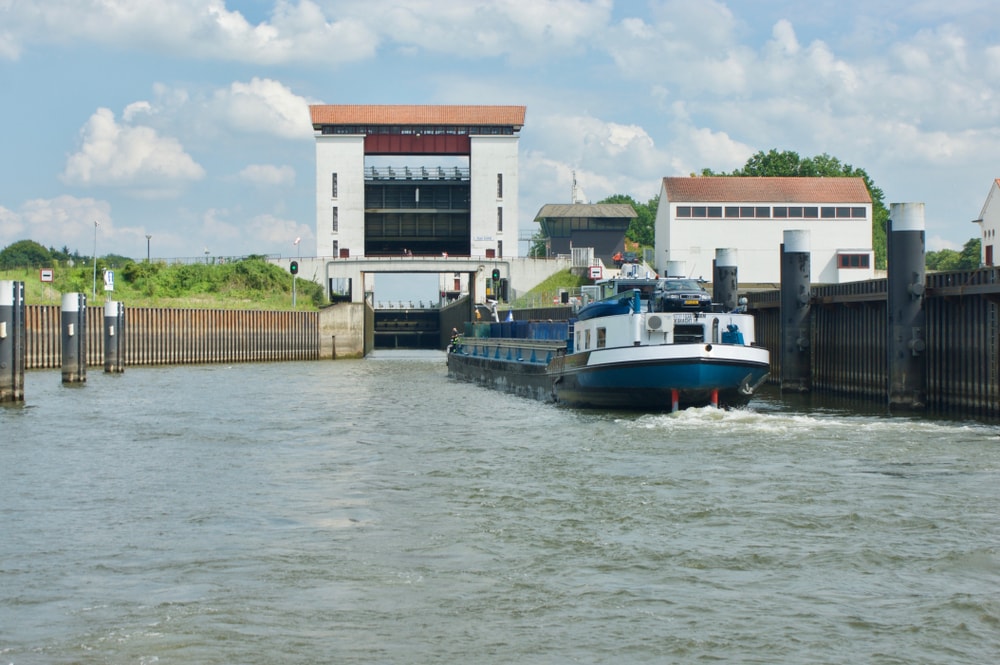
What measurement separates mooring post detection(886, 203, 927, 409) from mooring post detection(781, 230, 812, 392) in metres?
6.83

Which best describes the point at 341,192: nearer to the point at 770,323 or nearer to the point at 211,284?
the point at 211,284

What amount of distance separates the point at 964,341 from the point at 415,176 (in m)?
66.4

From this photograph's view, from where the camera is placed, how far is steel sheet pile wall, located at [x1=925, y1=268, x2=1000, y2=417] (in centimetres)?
2572

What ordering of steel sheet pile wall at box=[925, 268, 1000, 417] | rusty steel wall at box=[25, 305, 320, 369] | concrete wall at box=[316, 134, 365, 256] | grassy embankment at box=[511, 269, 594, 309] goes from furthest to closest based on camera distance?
1. concrete wall at box=[316, 134, 365, 256]
2. grassy embankment at box=[511, 269, 594, 309]
3. rusty steel wall at box=[25, 305, 320, 369]
4. steel sheet pile wall at box=[925, 268, 1000, 417]

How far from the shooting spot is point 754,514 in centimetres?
1477

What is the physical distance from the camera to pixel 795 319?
3584cm

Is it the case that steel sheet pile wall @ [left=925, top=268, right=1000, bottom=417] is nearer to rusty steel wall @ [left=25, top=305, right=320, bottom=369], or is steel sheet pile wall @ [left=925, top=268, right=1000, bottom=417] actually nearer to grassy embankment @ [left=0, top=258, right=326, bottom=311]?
rusty steel wall @ [left=25, top=305, right=320, bottom=369]

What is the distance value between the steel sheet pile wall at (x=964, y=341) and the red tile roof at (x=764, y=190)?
153 ft

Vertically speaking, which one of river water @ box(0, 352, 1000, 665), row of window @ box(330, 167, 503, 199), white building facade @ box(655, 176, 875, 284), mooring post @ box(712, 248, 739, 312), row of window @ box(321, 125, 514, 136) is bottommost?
river water @ box(0, 352, 1000, 665)

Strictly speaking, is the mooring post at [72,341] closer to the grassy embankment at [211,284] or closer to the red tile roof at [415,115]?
the grassy embankment at [211,284]

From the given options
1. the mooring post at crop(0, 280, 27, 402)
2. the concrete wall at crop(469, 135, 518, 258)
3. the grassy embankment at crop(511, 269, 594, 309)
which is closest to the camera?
the mooring post at crop(0, 280, 27, 402)

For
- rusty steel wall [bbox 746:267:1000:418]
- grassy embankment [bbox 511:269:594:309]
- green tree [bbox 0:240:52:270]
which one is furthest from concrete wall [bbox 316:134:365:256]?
green tree [bbox 0:240:52:270]

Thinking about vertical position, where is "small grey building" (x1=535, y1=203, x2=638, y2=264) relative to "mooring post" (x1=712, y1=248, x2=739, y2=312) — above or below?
above

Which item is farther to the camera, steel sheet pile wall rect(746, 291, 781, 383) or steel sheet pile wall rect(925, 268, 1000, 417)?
steel sheet pile wall rect(746, 291, 781, 383)
